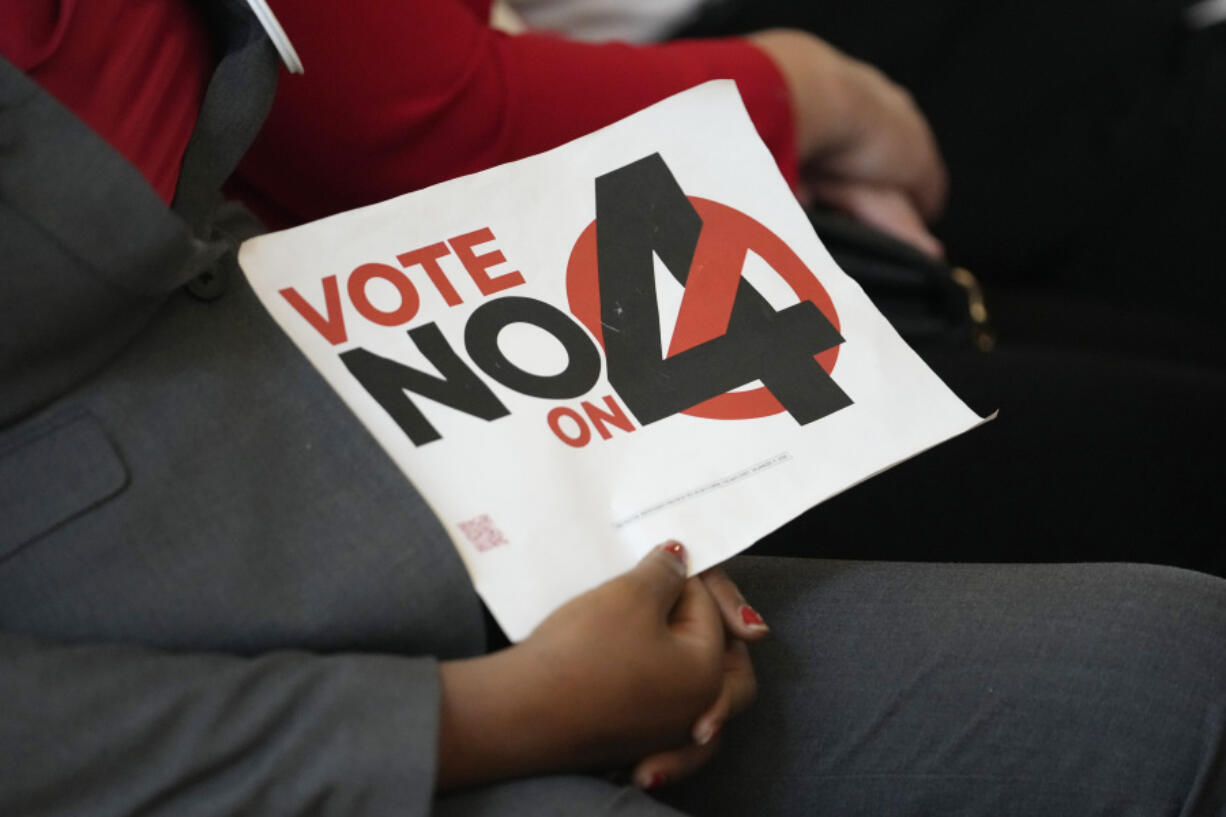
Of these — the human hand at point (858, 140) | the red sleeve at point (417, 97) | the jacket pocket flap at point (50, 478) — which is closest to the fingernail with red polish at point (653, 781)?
the jacket pocket flap at point (50, 478)

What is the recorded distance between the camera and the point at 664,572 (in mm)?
491

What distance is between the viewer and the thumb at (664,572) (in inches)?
19.1

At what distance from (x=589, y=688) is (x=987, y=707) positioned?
0.73ft

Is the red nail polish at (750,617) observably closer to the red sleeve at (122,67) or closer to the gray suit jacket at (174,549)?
the gray suit jacket at (174,549)

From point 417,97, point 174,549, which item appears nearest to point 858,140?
point 417,97

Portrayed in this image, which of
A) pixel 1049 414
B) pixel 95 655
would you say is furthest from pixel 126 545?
pixel 1049 414

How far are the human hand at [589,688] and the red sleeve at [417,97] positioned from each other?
351 mm

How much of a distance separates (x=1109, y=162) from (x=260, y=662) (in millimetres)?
942

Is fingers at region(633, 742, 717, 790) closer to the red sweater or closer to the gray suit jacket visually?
the gray suit jacket

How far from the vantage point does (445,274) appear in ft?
1.79

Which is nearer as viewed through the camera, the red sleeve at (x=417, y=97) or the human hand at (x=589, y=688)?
the human hand at (x=589, y=688)

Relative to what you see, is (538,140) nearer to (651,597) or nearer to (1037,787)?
(651,597)

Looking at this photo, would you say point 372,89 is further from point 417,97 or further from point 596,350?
point 596,350

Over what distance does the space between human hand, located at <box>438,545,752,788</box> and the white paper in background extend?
2 cm
